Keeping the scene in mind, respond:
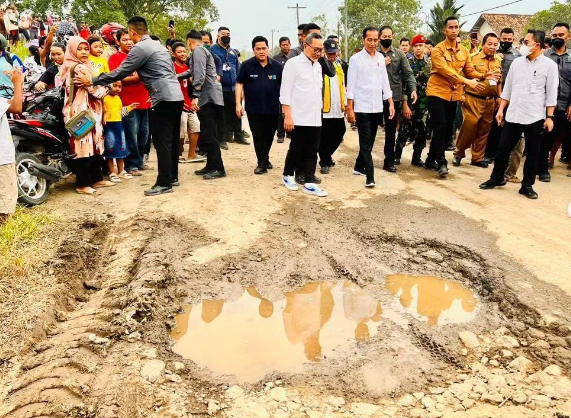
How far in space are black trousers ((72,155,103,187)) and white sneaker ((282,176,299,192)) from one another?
7.00ft

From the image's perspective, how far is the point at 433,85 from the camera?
5.98 m

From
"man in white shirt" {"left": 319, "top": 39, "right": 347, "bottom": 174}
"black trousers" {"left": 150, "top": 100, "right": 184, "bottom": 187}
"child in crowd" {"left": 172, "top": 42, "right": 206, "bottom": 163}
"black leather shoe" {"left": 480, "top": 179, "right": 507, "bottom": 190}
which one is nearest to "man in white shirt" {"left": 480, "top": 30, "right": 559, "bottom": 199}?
"black leather shoe" {"left": 480, "top": 179, "right": 507, "bottom": 190}

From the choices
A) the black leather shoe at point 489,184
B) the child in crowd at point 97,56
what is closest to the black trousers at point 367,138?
the black leather shoe at point 489,184

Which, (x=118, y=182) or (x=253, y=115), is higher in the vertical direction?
(x=253, y=115)

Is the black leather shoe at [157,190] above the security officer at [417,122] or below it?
below

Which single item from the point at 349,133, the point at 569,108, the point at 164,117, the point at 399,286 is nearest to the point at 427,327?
the point at 399,286

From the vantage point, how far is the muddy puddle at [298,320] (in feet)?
8.27

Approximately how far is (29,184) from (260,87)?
9.17 feet

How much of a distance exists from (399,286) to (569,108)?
174 inches

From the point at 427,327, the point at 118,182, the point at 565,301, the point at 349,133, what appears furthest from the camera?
the point at 349,133

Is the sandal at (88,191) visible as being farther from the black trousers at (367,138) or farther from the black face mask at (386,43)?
the black face mask at (386,43)

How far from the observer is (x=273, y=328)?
2.82 m

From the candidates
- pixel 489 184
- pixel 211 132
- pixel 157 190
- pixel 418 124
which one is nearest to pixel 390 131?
pixel 418 124

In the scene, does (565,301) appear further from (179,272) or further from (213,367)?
(179,272)
